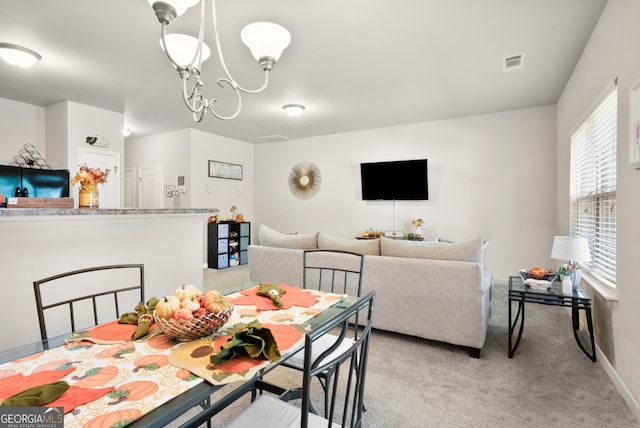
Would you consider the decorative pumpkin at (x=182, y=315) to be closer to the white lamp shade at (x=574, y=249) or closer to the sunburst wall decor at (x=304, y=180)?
the white lamp shade at (x=574, y=249)

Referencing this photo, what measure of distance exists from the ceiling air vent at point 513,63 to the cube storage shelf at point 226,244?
15.5 ft

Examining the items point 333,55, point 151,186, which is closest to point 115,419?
point 333,55

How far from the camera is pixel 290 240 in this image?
327 centimetres

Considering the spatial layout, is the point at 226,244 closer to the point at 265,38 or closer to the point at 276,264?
the point at 276,264

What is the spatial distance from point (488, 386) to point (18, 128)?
6.23 metres

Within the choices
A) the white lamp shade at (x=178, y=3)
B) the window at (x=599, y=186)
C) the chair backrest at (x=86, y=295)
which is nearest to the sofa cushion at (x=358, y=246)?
the chair backrest at (x=86, y=295)

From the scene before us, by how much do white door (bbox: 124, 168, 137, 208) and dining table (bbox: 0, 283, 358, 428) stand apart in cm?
645

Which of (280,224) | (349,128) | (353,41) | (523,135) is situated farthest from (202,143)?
(523,135)

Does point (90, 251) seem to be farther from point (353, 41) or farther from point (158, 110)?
point (158, 110)

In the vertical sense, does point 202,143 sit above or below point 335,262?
above

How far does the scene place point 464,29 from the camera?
2.62 metres

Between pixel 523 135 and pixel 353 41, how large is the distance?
3.31 m

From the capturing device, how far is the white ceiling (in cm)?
238

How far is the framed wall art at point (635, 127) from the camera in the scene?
5.89 ft
